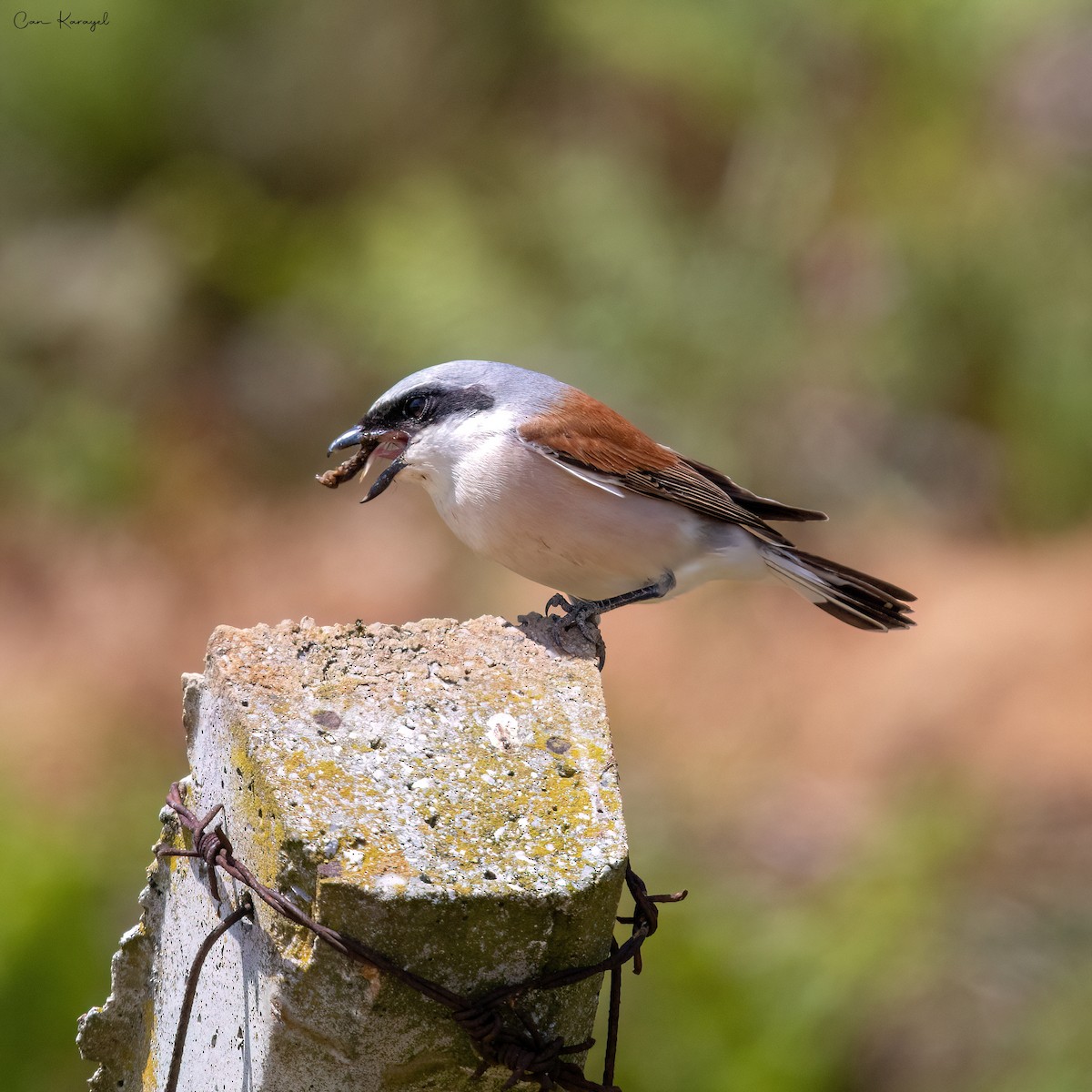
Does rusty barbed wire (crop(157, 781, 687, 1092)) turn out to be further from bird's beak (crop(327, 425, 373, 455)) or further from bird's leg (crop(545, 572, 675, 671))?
bird's beak (crop(327, 425, 373, 455))

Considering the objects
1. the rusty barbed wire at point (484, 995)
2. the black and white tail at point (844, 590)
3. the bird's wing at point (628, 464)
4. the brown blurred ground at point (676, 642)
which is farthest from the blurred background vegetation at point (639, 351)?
the rusty barbed wire at point (484, 995)

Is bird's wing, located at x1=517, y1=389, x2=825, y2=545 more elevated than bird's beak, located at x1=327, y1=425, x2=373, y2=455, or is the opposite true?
bird's wing, located at x1=517, y1=389, x2=825, y2=545

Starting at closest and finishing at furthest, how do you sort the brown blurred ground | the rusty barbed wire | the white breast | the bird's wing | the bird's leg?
1. the rusty barbed wire
2. the bird's leg
3. the white breast
4. the bird's wing
5. the brown blurred ground

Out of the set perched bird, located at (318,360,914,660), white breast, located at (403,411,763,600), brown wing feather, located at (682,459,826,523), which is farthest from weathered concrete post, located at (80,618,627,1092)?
brown wing feather, located at (682,459,826,523)

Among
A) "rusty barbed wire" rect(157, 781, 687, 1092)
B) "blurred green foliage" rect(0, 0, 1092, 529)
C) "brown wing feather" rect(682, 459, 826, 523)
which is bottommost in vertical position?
"rusty barbed wire" rect(157, 781, 687, 1092)

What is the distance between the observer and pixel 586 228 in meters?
9.66

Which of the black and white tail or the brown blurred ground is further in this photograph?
the brown blurred ground

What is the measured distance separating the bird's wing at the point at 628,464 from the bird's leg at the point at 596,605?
0.26m

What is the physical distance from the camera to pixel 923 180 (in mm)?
9773

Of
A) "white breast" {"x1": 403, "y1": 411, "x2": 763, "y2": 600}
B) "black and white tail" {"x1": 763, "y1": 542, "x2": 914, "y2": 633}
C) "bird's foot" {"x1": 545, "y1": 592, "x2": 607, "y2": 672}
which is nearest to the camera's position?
"bird's foot" {"x1": 545, "y1": 592, "x2": 607, "y2": 672}

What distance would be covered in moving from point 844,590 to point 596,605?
47.0 inches

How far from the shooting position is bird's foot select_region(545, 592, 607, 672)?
2.11 m

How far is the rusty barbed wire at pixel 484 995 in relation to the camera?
5.08ft

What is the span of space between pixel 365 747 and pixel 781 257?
8.42 meters
